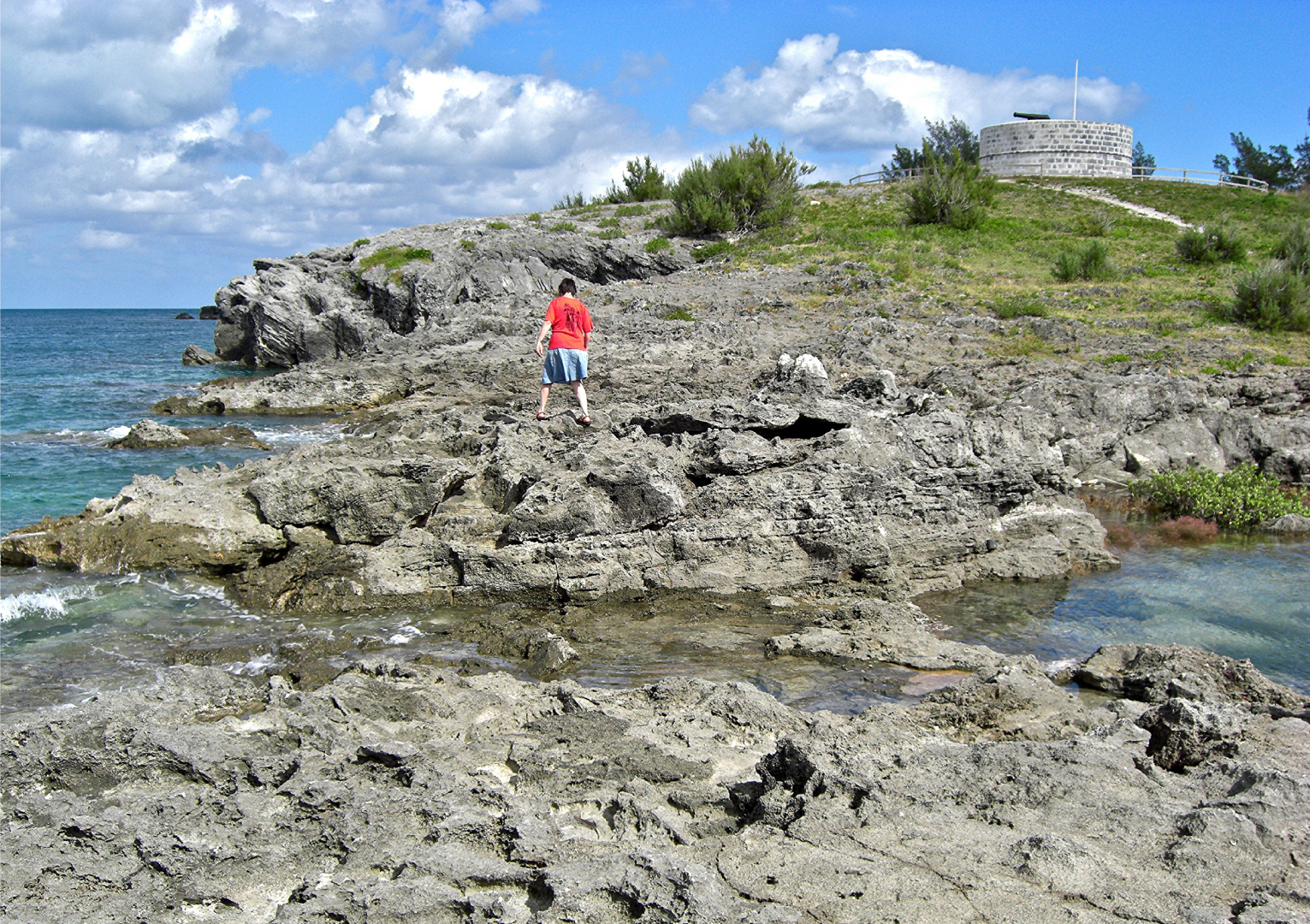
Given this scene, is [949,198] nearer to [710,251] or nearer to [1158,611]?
[710,251]

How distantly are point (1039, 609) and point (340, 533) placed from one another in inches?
311

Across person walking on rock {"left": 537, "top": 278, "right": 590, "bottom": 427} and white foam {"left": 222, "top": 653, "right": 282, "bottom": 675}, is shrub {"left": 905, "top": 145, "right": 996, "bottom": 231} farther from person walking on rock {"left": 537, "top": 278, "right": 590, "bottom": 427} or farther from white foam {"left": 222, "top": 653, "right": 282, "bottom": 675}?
white foam {"left": 222, "top": 653, "right": 282, "bottom": 675}

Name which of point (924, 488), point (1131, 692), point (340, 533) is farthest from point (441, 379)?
point (1131, 692)

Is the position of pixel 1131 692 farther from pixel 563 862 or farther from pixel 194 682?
pixel 194 682

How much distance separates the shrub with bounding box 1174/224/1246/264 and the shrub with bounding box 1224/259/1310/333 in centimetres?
804

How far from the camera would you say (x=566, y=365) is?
13.2 metres

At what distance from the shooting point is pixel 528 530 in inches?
367

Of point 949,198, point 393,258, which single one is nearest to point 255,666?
point 393,258

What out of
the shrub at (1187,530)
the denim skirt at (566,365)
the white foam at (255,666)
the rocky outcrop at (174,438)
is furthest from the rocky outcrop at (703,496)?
the rocky outcrop at (174,438)

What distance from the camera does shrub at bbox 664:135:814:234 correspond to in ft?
118

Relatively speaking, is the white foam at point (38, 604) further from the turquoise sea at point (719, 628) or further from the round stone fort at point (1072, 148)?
the round stone fort at point (1072, 148)

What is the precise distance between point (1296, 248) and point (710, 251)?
19.1 meters

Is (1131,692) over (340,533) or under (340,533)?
under

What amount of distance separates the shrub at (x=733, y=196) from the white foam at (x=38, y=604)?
2973 centimetres
